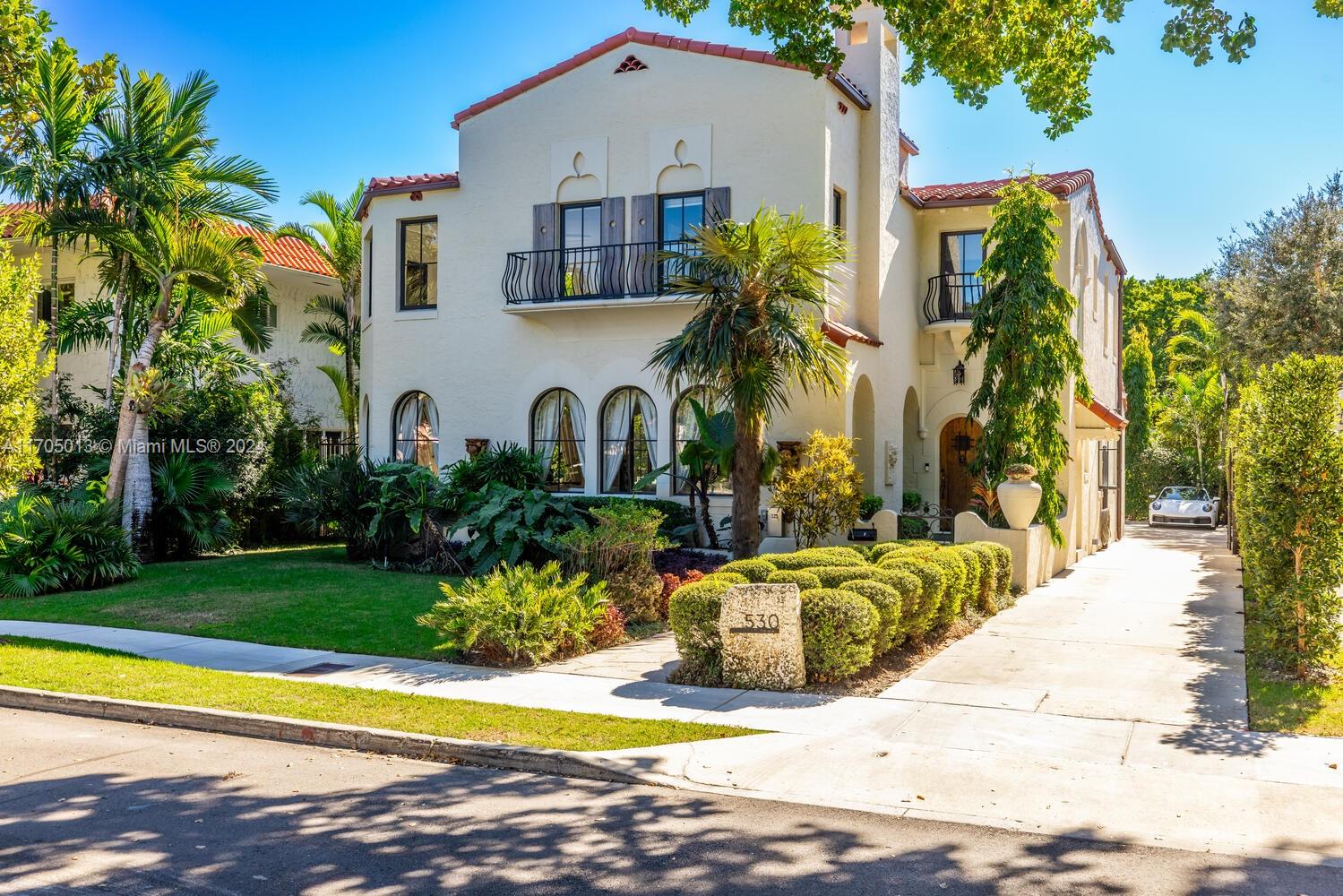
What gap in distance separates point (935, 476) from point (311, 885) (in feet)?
58.0

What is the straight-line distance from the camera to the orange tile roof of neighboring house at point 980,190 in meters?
18.9

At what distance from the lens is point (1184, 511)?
3334cm

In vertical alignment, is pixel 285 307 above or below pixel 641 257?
above

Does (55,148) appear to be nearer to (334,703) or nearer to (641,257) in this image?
(641,257)

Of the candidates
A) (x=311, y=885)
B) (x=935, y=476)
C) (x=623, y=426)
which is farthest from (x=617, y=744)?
(x=935, y=476)

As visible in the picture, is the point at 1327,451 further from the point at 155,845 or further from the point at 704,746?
the point at 155,845

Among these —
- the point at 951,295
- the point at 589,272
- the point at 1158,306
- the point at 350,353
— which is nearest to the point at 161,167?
the point at 589,272

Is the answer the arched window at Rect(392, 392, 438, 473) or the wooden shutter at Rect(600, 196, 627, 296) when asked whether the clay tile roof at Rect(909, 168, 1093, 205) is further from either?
the arched window at Rect(392, 392, 438, 473)

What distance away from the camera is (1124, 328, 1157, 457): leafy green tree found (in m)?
39.2

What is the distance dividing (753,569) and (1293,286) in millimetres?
17113

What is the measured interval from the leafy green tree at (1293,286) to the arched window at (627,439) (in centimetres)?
1325

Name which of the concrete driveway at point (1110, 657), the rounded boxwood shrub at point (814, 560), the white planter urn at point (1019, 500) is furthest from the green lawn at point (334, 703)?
the white planter urn at point (1019, 500)

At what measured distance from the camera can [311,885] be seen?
5031 mm

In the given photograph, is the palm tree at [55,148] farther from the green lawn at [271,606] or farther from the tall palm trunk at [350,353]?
the tall palm trunk at [350,353]
